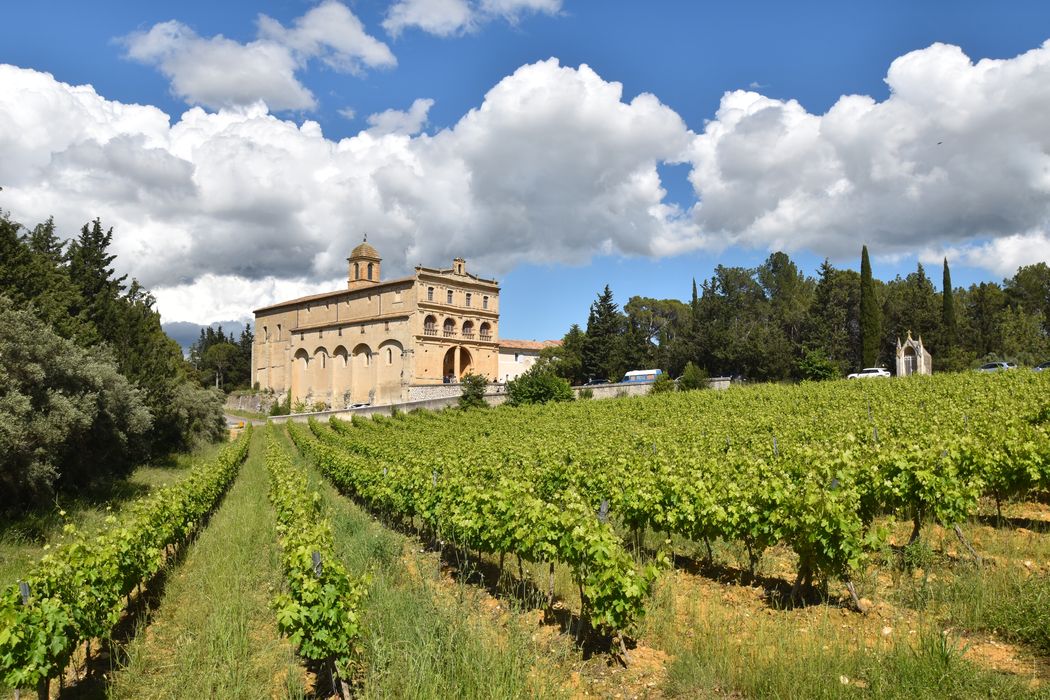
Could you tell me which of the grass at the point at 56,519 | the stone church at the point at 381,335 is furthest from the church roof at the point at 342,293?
the grass at the point at 56,519

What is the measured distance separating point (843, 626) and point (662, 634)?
1532 millimetres

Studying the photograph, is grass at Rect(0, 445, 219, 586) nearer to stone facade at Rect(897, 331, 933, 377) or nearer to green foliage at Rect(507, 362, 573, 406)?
green foliage at Rect(507, 362, 573, 406)

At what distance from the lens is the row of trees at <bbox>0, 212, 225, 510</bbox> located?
11.8 m

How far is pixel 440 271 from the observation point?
5669cm

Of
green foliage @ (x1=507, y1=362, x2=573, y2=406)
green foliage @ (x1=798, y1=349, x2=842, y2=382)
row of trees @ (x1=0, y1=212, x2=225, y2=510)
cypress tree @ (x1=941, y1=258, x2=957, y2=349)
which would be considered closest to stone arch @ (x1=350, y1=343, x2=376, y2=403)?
green foliage @ (x1=507, y1=362, x2=573, y2=406)

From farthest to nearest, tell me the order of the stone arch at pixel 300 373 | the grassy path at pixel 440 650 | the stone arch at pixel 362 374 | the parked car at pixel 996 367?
1. the stone arch at pixel 300 373
2. the stone arch at pixel 362 374
3. the parked car at pixel 996 367
4. the grassy path at pixel 440 650

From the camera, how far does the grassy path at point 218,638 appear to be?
4961mm

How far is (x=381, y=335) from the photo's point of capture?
56.7 meters

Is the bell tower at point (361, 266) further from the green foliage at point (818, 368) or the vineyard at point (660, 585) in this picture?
the vineyard at point (660, 585)

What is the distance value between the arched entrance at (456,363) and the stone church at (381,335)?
94mm

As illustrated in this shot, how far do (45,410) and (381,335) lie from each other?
44278 millimetres

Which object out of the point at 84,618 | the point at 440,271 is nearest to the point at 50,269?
the point at 84,618

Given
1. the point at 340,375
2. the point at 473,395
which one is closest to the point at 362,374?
the point at 340,375

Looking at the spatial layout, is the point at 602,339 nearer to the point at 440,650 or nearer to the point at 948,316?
the point at 948,316
